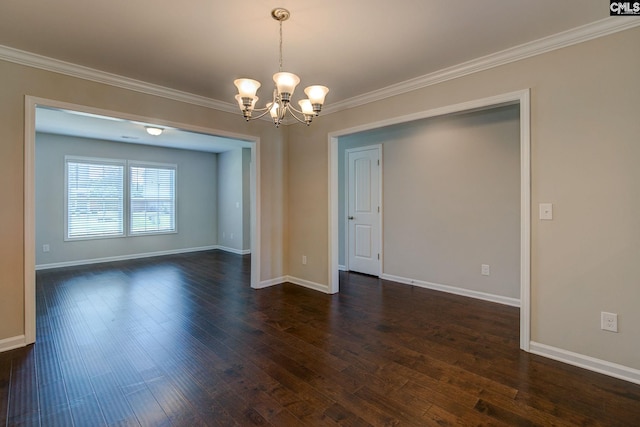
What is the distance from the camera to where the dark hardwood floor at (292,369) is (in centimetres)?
186

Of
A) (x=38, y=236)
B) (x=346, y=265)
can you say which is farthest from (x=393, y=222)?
(x=38, y=236)

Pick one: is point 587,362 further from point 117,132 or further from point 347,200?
point 117,132

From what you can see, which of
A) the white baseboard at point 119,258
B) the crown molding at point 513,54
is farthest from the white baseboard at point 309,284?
the white baseboard at point 119,258

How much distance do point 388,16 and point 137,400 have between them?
3.15m

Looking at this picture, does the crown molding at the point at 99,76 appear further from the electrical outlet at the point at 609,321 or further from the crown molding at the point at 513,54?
the electrical outlet at the point at 609,321

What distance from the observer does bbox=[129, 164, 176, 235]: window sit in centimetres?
698

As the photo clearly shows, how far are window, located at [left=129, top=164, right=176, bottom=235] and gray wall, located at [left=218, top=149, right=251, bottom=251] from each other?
1172 millimetres

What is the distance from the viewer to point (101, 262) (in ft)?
21.1

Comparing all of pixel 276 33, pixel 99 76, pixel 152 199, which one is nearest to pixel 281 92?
pixel 276 33

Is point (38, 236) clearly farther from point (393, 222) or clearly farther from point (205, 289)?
point (393, 222)

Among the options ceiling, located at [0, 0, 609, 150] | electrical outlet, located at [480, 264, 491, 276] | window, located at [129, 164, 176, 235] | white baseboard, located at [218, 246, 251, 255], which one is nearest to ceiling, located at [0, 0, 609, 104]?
ceiling, located at [0, 0, 609, 150]

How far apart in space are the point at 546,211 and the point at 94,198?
7.79 metres

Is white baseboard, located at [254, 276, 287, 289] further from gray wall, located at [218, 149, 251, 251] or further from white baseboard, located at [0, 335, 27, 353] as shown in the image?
gray wall, located at [218, 149, 251, 251]

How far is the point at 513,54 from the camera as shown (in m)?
2.66
